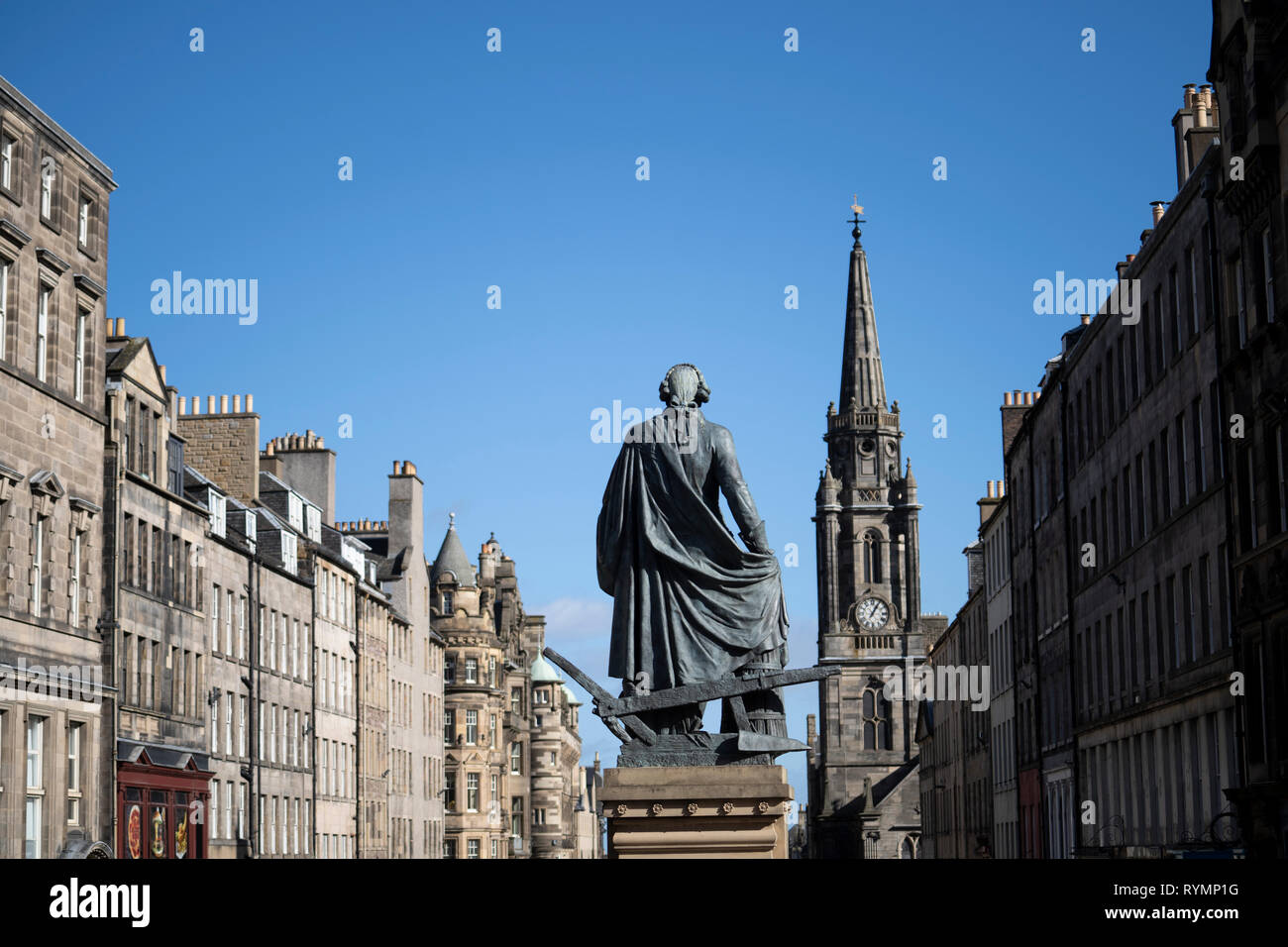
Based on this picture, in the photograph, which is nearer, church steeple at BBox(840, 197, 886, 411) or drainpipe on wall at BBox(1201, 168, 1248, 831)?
drainpipe on wall at BBox(1201, 168, 1248, 831)

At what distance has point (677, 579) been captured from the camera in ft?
40.4

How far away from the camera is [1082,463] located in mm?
53719

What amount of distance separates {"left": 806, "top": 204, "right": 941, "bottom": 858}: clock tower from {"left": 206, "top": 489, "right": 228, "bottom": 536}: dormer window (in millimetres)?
86587

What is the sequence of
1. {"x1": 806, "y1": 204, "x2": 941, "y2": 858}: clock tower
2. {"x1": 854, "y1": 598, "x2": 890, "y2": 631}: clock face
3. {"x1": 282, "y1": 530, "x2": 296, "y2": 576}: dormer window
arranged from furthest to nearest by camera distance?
1. {"x1": 854, "y1": 598, "x2": 890, "y2": 631}: clock face
2. {"x1": 806, "y1": 204, "x2": 941, "y2": 858}: clock tower
3. {"x1": 282, "y1": 530, "x2": 296, "y2": 576}: dormer window

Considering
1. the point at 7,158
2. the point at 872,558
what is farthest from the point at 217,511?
the point at 872,558

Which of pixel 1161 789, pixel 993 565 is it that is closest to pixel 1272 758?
pixel 1161 789

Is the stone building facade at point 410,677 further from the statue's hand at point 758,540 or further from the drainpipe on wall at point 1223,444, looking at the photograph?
the statue's hand at point 758,540

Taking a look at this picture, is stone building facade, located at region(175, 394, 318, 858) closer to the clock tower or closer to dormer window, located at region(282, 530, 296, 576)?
dormer window, located at region(282, 530, 296, 576)

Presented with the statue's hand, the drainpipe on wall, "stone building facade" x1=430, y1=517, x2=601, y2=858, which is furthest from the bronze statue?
"stone building facade" x1=430, y1=517, x2=601, y2=858

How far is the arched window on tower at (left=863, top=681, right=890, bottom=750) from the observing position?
15488cm

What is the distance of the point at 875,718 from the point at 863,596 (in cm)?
1155

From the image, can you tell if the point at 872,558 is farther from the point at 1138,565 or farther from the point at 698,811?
the point at 698,811
